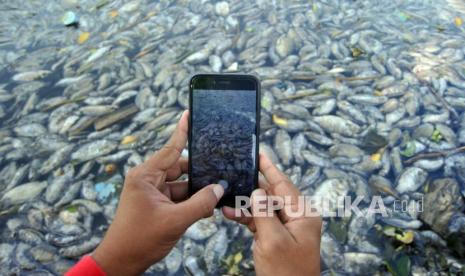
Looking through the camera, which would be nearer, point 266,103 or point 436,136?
point 436,136

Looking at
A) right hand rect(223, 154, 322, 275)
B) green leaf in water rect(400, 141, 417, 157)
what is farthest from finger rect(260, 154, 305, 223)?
green leaf in water rect(400, 141, 417, 157)

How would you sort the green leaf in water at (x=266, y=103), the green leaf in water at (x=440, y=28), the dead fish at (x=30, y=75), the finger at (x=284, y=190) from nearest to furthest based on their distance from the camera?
the finger at (x=284, y=190) → the green leaf in water at (x=266, y=103) → the dead fish at (x=30, y=75) → the green leaf in water at (x=440, y=28)

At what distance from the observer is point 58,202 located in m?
1.56

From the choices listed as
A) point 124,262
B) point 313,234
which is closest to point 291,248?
point 313,234

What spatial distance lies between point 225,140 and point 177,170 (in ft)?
0.60

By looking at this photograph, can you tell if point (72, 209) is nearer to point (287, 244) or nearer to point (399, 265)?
point (287, 244)

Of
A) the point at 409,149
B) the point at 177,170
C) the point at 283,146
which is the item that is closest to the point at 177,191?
the point at 177,170

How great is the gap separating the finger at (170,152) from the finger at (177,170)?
72mm

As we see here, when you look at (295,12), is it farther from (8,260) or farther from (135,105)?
(8,260)

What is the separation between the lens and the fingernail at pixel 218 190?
1.13 metres

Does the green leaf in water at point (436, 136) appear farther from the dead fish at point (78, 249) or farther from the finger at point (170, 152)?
the dead fish at point (78, 249)

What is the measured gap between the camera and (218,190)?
115 centimetres

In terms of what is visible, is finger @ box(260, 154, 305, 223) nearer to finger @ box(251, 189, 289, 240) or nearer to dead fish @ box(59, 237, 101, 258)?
finger @ box(251, 189, 289, 240)

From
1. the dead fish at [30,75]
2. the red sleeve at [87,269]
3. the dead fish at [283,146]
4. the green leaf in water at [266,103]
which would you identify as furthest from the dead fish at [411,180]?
the dead fish at [30,75]
